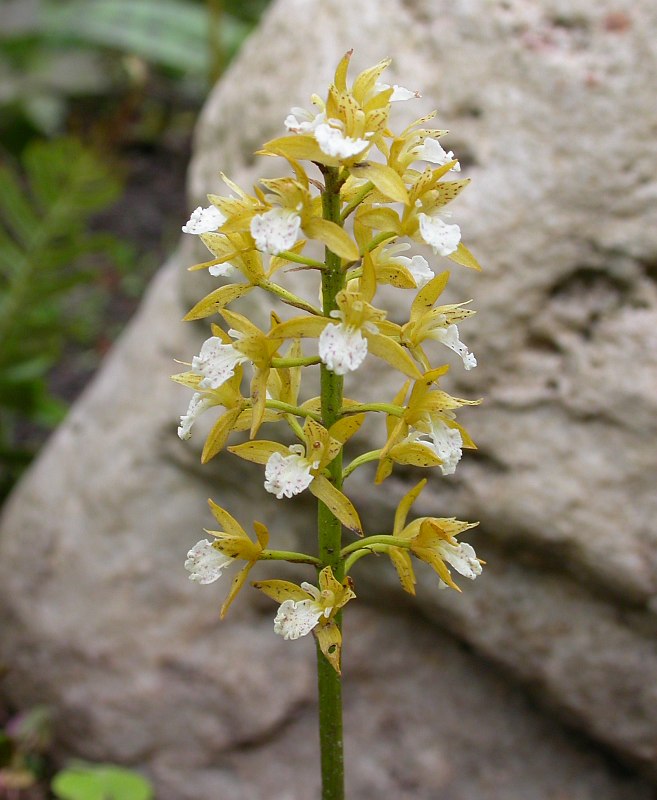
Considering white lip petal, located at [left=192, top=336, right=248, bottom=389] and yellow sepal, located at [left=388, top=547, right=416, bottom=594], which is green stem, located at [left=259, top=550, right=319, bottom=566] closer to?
yellow sepal, located at [left=388, top=547, right=416, bottom=594]

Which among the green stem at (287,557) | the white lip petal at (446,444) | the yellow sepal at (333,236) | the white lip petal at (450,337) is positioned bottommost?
the green stem at (287,557)

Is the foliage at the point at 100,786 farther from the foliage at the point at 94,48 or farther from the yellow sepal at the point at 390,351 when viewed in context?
the foliage at the point at 94,48

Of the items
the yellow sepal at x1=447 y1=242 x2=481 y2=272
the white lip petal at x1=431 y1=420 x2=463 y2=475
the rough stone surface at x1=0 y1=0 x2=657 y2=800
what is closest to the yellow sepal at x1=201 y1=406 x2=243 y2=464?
the white lip petal at x1=431 y1=420 x2=463 y2=475

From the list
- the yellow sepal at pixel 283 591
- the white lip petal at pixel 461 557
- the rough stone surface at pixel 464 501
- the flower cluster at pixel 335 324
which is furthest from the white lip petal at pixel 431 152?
the rough stone surface at pixel 464 501

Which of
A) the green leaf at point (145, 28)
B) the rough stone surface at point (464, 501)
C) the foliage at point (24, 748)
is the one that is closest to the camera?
the rough stone surface at point (464, 501)

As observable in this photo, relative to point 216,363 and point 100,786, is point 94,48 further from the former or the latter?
point 216,363

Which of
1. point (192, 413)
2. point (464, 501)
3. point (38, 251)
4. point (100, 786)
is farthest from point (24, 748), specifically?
point (192, 413)

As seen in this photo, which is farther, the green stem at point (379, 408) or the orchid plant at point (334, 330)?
the green stem at point (379, 408)
